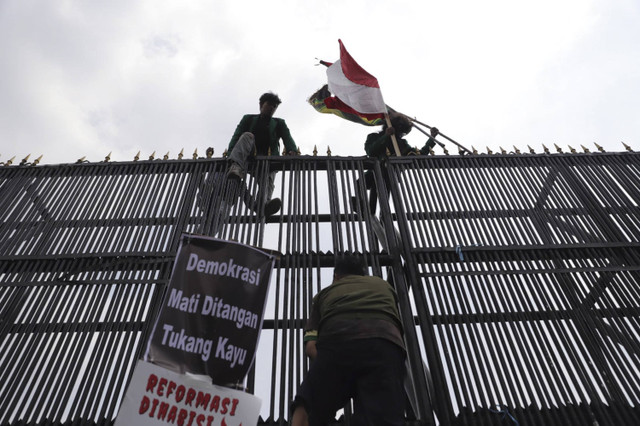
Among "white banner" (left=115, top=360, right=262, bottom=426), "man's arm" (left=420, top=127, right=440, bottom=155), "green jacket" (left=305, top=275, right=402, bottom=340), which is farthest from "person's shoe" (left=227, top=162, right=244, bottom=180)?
"man's arm" (left=420, top=127, right=440, bottom=155)

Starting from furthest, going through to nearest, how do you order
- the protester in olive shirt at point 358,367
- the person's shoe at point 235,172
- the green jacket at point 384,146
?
the green jacket at point 384,146 → the person's shoe at point 235,172 → the protester in olive shirt at point 358,367

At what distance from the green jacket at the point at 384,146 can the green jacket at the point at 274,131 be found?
1.31 m

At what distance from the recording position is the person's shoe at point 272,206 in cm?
572

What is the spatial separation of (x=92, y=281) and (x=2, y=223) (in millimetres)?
2000

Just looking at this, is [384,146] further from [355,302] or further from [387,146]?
[355,302]

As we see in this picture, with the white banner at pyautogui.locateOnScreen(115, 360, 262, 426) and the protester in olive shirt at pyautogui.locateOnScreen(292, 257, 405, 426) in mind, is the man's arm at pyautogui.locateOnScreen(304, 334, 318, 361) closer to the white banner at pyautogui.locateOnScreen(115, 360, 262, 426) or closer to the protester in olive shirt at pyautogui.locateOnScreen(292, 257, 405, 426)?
the protester in olive shirt at pyautogui.locateOnScreen(292, 257, 405, 426)

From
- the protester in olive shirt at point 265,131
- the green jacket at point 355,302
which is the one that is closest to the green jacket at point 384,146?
the protester in olive shirt at point 265,131

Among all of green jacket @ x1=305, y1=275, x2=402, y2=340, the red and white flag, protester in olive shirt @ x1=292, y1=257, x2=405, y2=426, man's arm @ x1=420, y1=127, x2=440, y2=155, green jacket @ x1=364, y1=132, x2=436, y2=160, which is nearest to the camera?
protester in olive shirt @ x1=292, y1=257, x2=405, y2=426

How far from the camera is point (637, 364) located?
4270mm

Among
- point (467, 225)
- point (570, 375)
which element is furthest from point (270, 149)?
point (570, 375)

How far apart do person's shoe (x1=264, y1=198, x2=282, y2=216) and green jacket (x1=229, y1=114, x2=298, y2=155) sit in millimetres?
1514

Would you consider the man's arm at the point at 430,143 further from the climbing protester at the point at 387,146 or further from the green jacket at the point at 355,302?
the green jacket at the point at 355,302

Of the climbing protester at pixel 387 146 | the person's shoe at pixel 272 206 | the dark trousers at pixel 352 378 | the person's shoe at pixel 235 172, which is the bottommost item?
the dark trousers at pixel 352 378

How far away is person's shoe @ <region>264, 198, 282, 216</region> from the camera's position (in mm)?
5719
